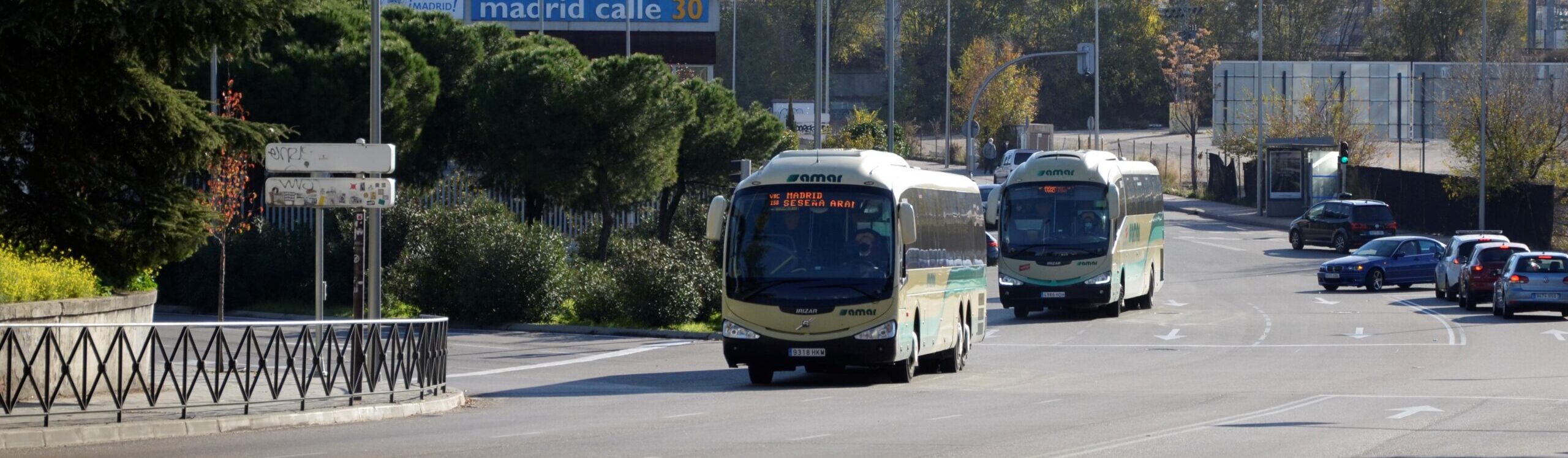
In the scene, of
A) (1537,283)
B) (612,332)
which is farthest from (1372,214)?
(612,332)

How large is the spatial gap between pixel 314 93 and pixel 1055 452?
1000 inches

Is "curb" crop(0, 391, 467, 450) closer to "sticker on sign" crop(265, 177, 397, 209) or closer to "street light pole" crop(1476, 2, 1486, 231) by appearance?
"sticker on sign" crop(265, 177, 397, 209)

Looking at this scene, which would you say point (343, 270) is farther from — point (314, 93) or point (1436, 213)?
point (1436, 213)

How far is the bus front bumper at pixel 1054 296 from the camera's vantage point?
106 ft

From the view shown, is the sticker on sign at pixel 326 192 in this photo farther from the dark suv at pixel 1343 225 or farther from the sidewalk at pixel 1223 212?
the sidewalk at pixel 1223 212

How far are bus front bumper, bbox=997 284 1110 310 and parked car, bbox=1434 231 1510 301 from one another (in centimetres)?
909

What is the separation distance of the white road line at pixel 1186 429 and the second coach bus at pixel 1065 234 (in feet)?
46.5

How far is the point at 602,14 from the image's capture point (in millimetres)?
64125

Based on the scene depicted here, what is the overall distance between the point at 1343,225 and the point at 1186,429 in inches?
1572

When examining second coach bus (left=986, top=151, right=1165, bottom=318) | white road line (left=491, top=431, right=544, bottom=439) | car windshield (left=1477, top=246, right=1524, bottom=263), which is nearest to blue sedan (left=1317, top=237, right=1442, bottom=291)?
car windshield (left=1477, top=246, right=1524, bottom=263)

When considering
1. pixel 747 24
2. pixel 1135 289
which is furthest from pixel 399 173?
pixel 747 24

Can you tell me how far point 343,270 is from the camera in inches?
1357

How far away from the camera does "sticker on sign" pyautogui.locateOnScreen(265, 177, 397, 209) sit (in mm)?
16953

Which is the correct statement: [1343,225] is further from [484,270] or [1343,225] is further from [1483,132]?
[484,270]
